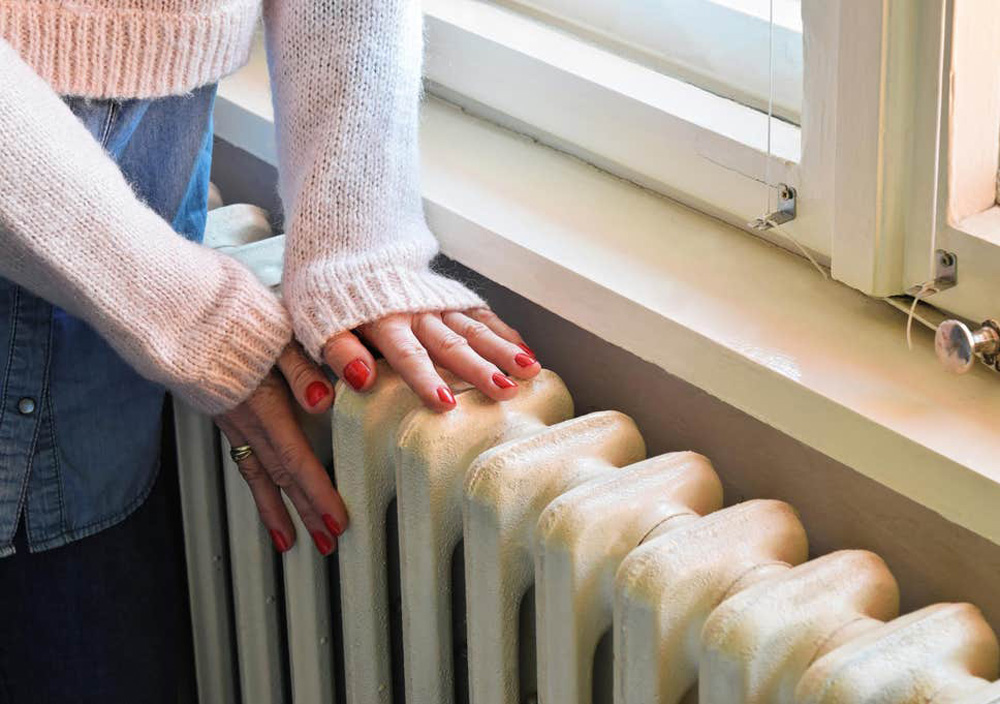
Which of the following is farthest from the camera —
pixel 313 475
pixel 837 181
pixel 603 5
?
pixel 603 5

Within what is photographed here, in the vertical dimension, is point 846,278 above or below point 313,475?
above

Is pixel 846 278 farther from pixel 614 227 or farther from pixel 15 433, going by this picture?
pixel 15 433

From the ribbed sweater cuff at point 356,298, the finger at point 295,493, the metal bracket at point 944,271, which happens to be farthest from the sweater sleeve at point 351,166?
the metal bracket at point 944,271

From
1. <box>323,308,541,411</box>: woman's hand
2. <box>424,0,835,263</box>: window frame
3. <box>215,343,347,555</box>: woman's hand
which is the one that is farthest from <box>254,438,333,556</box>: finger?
<box>424,0,835,263</box>: window frame

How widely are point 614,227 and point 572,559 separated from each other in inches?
11.9

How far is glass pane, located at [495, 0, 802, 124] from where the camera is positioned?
0.93 meters

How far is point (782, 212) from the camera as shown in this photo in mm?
903

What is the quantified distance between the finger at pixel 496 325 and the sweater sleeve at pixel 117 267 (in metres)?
0.13

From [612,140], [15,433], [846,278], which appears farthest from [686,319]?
[15,433]

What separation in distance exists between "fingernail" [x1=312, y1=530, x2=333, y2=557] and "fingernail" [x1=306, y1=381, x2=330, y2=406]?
0.10 m

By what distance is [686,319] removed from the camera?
0.86 m

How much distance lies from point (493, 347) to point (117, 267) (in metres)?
0.24

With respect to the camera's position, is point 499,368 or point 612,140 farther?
point 612,140

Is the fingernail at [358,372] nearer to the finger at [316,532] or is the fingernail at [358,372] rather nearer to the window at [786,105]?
the finger at [316,532]
